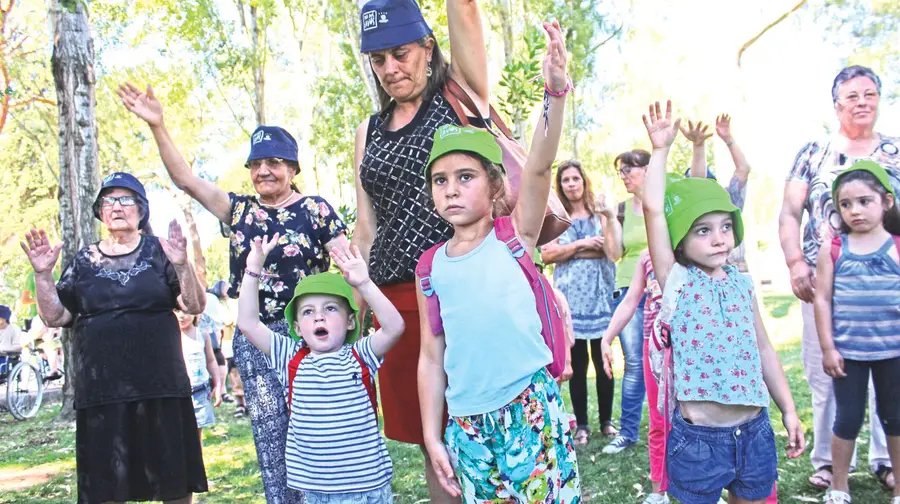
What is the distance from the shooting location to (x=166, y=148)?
153 inches

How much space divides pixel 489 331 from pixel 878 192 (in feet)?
8.58

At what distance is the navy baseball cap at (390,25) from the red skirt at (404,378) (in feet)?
3.07

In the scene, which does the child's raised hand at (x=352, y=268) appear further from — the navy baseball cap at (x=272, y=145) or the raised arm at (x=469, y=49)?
the navy baseball cap at (x=272, y=145)

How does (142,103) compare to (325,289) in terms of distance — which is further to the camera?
(142,103)

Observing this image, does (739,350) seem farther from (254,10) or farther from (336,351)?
(254,10)

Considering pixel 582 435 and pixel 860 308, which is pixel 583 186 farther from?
pixel 860 308

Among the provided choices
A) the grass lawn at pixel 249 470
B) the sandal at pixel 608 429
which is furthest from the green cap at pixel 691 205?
the sandal at pixel 608 429

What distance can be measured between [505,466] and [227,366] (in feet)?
36.3

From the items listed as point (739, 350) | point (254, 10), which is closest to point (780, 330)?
point (254, 10)

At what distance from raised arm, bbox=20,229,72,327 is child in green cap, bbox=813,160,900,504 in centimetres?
414

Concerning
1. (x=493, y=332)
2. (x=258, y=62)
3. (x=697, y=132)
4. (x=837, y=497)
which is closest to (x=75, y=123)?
(x=697, y=132)

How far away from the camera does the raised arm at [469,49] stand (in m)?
2.92

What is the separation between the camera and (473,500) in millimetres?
2568

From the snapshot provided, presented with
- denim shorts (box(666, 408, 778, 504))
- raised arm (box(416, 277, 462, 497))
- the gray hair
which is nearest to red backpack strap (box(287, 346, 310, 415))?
raised arm (box(416, 277, 462, 497))
